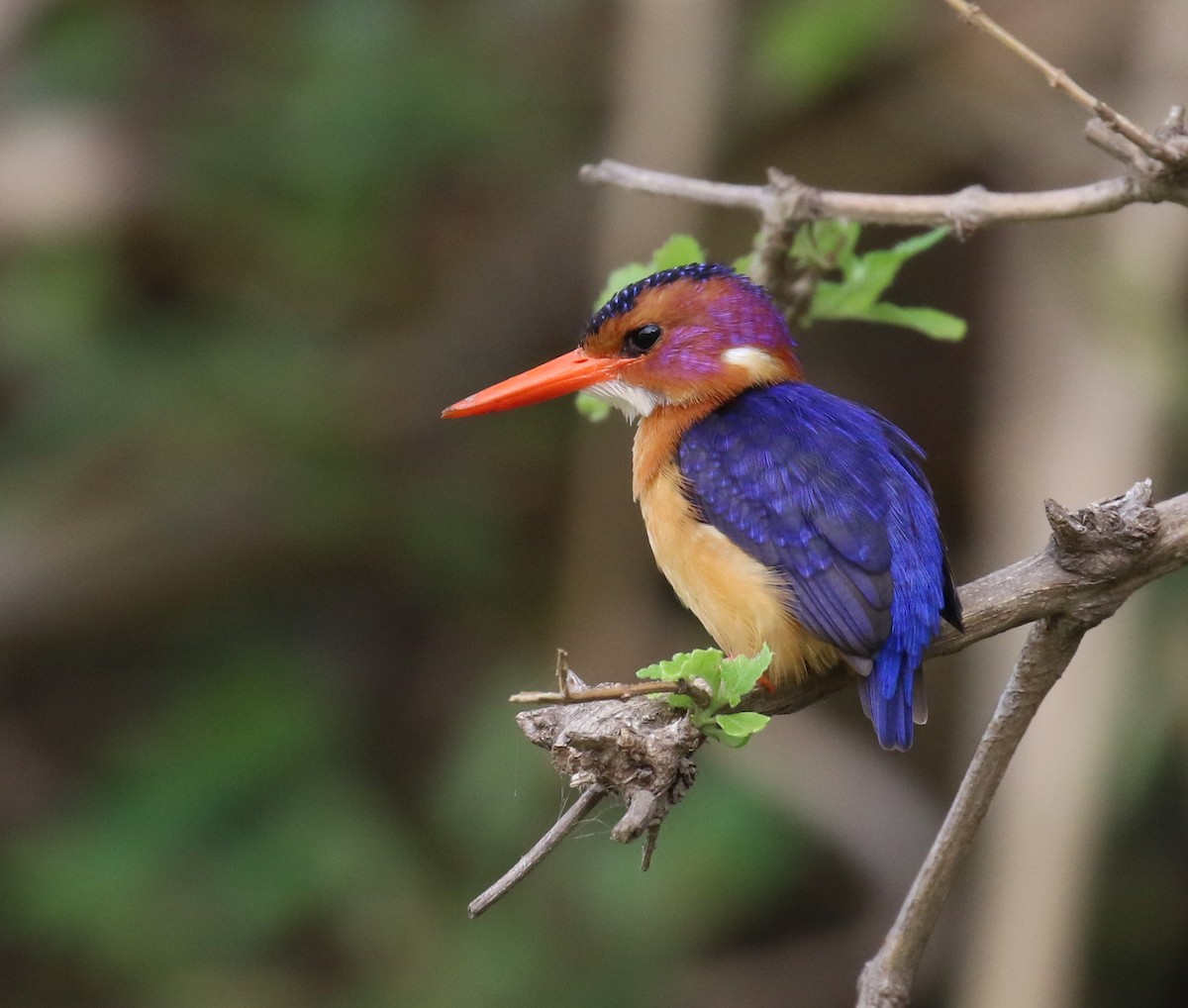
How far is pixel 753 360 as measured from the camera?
2.08 meters

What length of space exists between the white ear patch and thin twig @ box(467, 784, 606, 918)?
2.91 ft

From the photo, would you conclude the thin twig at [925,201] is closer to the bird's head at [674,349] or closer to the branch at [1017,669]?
the bird's head at [674,349]

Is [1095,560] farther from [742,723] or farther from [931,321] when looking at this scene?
[931,321]

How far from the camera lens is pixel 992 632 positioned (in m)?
1.53

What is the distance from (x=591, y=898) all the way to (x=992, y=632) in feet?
6.75

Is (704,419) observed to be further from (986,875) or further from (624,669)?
(624,669)

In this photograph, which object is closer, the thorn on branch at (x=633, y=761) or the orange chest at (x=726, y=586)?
the thorn on branch at (x=633, y=761)

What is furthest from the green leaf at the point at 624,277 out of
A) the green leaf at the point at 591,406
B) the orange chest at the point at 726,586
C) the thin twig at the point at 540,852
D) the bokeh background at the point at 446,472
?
the bokeh background at the point at 446,472

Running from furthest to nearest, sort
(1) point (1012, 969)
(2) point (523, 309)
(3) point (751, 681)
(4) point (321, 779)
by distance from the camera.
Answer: (2) point (523, 309), (4) point (321, 779), (1) point (1012, 969), (3) point (751, 681)

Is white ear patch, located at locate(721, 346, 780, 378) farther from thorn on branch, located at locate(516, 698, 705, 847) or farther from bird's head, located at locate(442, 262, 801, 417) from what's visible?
thorn on branch, located at locate(516, 698, 705, 847)

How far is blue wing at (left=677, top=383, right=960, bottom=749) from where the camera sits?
169 cm

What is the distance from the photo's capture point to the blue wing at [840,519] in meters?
1.69

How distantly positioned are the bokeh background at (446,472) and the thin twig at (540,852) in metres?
1.92

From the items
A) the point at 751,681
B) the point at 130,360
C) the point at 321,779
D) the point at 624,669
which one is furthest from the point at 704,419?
the point at 130,360
